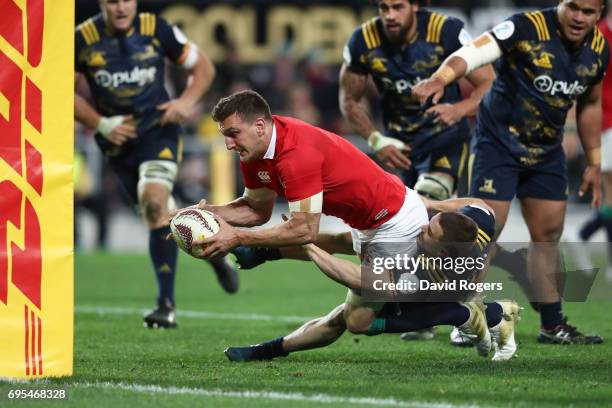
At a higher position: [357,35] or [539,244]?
[357,35]

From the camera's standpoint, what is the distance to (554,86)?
7867mm

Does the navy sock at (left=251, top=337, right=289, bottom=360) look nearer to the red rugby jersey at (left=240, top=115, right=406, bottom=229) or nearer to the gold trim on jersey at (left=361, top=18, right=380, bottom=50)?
the red rugby jersey at (left=240, top=115, right=406, bottom=229)

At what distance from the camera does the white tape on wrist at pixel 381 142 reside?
876cm

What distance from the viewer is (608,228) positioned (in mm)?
11438

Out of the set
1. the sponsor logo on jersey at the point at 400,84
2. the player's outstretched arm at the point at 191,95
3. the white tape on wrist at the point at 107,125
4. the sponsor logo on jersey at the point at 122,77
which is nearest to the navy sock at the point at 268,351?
the sponsor logo on jersey at the point at 400,84

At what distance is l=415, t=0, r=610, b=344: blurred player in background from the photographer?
7.75 meters

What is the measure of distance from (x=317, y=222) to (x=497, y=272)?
2328mm

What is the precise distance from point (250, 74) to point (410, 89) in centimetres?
1375

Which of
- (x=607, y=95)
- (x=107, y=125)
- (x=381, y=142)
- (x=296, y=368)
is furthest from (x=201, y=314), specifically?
(x=607, y=95)

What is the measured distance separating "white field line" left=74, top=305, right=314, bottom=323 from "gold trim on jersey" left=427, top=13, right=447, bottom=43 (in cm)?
249

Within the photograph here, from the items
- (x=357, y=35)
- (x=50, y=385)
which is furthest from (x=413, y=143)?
(x=50, y=385)

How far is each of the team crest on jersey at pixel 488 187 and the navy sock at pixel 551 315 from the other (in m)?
0.87

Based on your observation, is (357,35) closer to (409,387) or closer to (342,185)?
(342,185)

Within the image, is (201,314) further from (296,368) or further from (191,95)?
(296,368)
